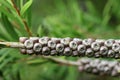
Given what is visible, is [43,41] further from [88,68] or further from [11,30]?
[88,68]

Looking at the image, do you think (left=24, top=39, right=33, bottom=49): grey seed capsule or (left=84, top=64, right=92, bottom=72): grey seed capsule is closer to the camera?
(left=24, top=39, right=33, bottom=49): grey seed capsule

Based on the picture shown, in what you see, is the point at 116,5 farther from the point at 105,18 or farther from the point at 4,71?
the point at 4,71

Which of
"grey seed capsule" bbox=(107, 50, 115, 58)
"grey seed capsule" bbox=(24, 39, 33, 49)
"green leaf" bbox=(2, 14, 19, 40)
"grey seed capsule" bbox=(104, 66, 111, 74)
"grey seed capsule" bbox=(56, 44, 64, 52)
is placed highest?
"green leaf" bbox=(2, 14, 19, 40)

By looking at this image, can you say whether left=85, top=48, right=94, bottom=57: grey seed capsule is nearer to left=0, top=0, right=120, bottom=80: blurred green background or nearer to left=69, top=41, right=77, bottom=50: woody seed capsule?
left=69, top=41, right=77, bottom=50: woody seed capsule

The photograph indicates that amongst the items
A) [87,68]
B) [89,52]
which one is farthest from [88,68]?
[89,52]

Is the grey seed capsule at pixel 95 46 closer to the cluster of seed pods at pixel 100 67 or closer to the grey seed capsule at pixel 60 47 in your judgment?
the grey seed capsule at pixel 60 47

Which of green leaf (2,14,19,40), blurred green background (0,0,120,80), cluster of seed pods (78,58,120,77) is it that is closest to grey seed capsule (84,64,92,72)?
cluster of seed pods (78,58,120,77)
